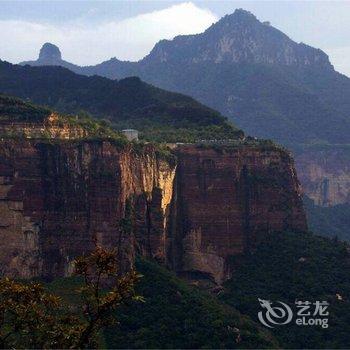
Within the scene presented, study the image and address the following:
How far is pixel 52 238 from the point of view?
52.9 meters

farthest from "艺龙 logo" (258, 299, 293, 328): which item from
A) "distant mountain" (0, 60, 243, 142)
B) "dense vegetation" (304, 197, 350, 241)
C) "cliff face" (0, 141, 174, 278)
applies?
"dense vegetation" (304, 197, 350, 241)

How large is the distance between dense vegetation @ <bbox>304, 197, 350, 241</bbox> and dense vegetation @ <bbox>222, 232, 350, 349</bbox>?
4498 centimetres

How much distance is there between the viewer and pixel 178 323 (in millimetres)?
50625

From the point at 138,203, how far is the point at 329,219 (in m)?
67.1

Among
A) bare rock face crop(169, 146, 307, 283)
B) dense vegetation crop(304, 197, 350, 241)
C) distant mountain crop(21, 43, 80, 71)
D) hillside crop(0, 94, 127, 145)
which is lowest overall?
dense vegetation crop(304, 197, 350, 241)

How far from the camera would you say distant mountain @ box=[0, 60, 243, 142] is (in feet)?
252

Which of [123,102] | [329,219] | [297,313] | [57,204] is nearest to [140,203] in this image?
[57,204]

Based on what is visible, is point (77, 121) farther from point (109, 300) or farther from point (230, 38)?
point (230, 38)

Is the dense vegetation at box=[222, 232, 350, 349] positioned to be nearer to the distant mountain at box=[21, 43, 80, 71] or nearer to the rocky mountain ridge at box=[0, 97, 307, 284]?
the rocky mountain ridge at box=[0, 97, 307, 284]

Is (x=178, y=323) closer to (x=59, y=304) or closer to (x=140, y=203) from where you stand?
(x=140, y=203)

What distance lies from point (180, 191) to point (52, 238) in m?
13.2

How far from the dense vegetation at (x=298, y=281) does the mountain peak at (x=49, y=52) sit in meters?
134

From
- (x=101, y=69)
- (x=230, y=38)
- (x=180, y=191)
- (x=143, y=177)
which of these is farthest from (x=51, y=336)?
(x=101, y=69)

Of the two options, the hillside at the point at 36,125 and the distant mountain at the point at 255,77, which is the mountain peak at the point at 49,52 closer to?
the distant mountain at the point at 255,77
